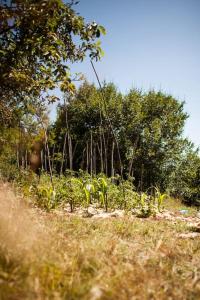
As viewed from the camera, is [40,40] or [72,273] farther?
[40,40]

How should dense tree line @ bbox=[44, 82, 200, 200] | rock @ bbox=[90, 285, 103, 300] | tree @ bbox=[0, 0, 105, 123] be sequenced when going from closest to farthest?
rock @ bbox=[90, 285, 103, 300] < tree @ bbox=[0, 0, 105, 123] < dense tree line @ bbox=[44, 82, 200, 200]

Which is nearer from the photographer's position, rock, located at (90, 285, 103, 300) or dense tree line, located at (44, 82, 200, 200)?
rock, located at (90, 285, 103, 300)

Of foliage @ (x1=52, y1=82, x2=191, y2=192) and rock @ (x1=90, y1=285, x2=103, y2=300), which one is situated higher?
foliage @ (x1=52, y1=82, x2=191, y2=192)

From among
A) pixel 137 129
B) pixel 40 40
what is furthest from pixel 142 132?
pixel 40 40

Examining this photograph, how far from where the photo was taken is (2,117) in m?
5.19

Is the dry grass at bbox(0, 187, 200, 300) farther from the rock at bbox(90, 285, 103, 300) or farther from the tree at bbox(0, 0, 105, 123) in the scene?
the tree at bbox(0, 0, 105, 123)

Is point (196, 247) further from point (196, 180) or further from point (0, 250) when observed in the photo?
point (196, 180)

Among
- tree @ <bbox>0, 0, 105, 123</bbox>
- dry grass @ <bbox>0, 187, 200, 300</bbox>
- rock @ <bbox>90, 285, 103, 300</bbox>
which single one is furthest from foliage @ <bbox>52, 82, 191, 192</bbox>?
rock @ <bbox>90, 285, 103, 300</bbox>

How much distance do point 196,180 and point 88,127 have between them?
9.08 meters

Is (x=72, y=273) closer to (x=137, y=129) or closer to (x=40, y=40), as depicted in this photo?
(x=40, y=40)

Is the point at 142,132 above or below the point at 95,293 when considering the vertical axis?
above

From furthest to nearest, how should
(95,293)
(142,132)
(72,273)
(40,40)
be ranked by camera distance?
1. (142,132)
2. (40,40)
3. (72,273)
4. (95,293)

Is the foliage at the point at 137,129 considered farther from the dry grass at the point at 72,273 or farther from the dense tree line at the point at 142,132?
the dry grass at the point at 72,273

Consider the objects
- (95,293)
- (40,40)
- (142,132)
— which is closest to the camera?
(95,293)
